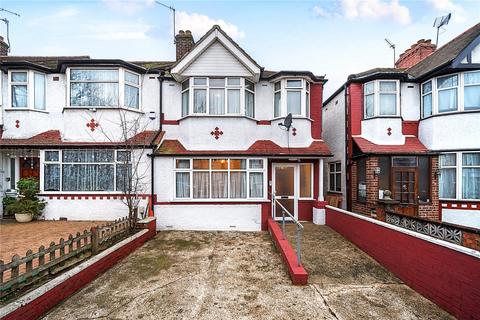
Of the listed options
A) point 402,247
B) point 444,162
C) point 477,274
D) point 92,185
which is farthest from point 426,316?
point 92,185

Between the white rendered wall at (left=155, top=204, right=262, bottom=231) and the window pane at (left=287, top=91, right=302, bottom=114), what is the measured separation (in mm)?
4659

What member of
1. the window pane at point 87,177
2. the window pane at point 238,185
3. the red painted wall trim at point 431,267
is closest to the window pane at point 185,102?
the window pane at point 238,185

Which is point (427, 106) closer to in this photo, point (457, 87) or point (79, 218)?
point (457, 87)

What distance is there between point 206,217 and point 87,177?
5473 mm

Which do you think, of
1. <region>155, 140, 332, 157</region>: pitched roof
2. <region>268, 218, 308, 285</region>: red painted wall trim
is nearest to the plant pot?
<region>155, 140, 332, 157</region>: pitched roof

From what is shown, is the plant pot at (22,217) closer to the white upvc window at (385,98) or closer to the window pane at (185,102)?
the window pane at (185,102)

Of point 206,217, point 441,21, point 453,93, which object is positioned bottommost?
point 206,217

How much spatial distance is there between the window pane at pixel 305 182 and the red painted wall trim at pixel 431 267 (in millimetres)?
3620

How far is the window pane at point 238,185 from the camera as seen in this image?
922 centimetres

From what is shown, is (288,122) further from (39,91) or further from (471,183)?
(39,91)

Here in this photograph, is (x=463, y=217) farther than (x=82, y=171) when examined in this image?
No

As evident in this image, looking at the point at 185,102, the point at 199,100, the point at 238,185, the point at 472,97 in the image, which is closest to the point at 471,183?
the point at 472,97

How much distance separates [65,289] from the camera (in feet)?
13.6

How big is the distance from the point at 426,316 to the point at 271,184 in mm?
6494
